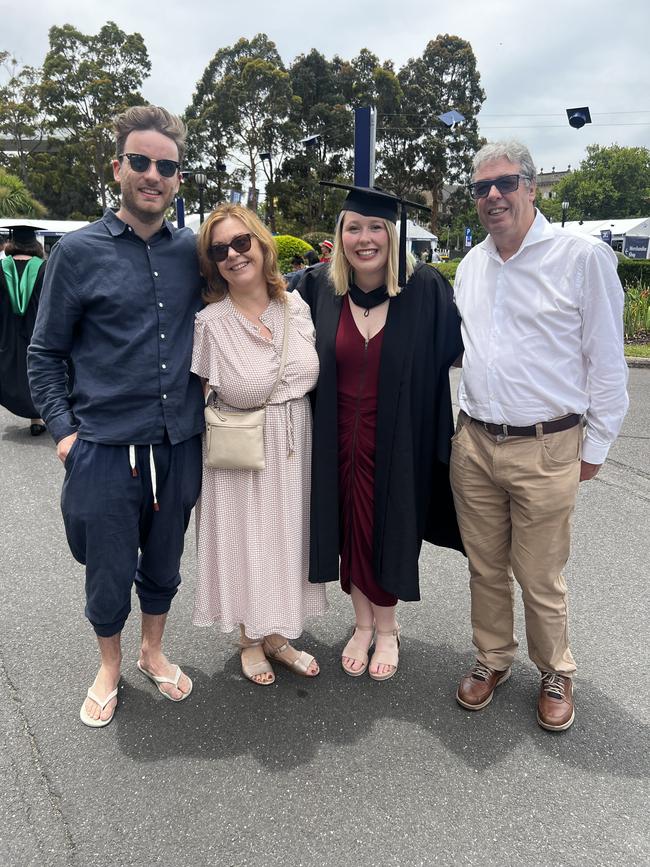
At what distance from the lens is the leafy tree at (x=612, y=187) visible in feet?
186

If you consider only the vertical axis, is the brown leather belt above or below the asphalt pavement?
above

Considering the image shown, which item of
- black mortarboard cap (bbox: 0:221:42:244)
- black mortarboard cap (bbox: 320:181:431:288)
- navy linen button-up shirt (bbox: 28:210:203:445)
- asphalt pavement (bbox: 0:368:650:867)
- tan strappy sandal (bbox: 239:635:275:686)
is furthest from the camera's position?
black mortarboard cap (bbox: 0:221:42:244)

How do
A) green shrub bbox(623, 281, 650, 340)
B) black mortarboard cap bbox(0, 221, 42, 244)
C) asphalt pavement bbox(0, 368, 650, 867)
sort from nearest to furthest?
asphalt pavement bbox(0, 368, 650, 867) < black mortarboard cap bbox(0, 221, 42, 244) < green shrub bbox(623, 281, 650, 340)

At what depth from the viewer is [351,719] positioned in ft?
7.75

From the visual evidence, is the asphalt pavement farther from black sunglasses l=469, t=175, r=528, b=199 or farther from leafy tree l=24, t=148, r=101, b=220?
leafy tree l=24, t=148, r=101, b=220

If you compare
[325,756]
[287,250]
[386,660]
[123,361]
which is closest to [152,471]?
[123,361]

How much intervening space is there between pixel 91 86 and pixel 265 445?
3835cm

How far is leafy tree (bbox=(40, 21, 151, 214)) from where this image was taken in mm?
32812

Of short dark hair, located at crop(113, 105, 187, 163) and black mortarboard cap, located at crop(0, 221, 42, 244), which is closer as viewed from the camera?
short dark hair, located at crop(113, 105, 187, 163)

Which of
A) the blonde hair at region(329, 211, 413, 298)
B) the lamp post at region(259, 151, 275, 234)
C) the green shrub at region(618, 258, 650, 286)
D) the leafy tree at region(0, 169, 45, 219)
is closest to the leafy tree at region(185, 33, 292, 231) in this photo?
the lamp post at region(259, 151, 275, 234)

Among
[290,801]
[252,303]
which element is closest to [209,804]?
[290,801]

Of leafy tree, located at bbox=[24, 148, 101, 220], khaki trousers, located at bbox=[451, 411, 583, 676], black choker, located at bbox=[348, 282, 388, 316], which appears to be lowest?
khaki trousers, located at bbox=[451, 411, 583, 676]

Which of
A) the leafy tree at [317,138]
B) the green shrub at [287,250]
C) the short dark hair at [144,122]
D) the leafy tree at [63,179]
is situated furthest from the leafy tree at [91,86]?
the short dark hair at [144,122]

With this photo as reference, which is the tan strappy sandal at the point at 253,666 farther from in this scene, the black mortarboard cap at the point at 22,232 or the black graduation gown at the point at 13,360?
the black mortarboard cap at the point at 22,232
